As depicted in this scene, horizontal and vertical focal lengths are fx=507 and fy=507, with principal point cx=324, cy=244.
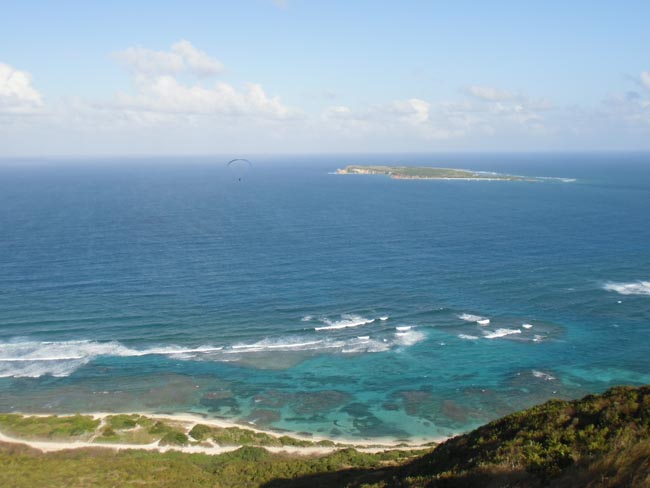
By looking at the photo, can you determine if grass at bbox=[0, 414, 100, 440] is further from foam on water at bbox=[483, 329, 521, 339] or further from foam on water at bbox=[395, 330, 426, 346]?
foam on water at bbox=[483, 329, 521, 339]

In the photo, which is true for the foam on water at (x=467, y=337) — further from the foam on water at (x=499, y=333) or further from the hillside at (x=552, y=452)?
the hillside at (x=552, y=452)

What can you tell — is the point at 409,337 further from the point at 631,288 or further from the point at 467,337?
the point at 631,288

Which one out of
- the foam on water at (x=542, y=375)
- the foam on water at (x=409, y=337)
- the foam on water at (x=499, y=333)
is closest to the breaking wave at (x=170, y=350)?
the foam on water at (x=409, y=337)

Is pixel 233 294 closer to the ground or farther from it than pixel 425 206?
closer to the ground

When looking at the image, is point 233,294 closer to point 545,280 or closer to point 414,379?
point 414,379

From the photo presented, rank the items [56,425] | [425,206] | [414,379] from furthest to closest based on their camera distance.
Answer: [425,206] → [414,379] → [56,425]

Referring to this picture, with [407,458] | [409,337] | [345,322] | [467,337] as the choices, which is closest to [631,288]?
[467,337]

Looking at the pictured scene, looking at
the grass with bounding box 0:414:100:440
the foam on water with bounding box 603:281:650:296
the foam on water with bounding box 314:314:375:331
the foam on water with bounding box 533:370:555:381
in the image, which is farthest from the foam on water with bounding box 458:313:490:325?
the grass with bounding box 0:414:100:440

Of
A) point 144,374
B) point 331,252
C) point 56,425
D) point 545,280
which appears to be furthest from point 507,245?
point 56,425
